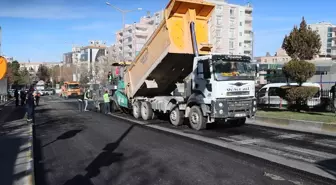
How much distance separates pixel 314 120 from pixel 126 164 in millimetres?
8019

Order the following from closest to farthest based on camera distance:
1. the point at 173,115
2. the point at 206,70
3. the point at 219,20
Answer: the point at 206,70 → the point at 173,115 → the point at 219,20

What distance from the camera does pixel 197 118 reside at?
39.9 feet

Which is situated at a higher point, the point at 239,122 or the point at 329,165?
the point at 239,122

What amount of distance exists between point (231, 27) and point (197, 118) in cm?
8169

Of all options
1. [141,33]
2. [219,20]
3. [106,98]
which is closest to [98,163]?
[106,98]

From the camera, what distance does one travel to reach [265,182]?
5.88 m

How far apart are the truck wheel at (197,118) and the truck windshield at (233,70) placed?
1.48m

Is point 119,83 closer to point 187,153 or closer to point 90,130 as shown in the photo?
point 90,130

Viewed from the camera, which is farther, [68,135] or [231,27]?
[231,27]

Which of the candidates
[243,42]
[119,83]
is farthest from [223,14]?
[119,83]

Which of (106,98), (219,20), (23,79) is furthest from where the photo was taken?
(23,79)

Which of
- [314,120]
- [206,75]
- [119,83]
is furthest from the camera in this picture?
[119,83]

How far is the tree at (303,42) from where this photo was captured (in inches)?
624

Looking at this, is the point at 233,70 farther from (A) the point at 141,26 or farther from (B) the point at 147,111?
(A) the point at 141,26
